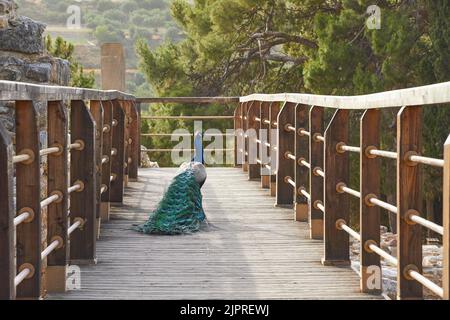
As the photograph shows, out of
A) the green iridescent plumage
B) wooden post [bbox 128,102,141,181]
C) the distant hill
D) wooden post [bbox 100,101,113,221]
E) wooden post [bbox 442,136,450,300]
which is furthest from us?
the distant hill

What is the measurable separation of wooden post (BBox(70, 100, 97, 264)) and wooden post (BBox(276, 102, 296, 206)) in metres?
2.54

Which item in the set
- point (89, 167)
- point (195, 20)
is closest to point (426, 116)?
point (195, 20)

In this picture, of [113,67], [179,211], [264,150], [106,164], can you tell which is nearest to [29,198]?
[179,211]

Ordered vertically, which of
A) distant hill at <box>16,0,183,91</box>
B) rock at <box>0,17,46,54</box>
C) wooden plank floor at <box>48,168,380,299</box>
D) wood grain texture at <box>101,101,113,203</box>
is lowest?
wooden plank floor at <box>48,168,380,299</box>

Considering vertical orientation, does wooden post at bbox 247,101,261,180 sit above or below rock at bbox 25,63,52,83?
below

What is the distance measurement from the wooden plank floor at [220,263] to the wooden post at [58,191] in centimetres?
12

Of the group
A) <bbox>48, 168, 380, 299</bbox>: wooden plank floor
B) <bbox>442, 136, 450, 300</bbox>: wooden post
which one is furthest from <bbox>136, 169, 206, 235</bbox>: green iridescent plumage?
<bbox>442, 136, 450, 300</bbox>: wooden post

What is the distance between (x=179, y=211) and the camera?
661 centimetres

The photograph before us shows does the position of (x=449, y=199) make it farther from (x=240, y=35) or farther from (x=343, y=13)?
(x=240, y=35)

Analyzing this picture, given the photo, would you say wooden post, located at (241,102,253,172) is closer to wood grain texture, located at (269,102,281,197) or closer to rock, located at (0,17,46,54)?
wood grain texture, located at (269,102,281,197)

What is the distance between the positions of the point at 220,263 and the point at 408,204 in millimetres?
1719

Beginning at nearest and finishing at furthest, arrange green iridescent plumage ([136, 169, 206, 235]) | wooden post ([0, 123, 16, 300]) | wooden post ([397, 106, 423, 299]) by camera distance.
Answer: wooden post ([0, 123, 16, 300])
wooden post ([397, 106, 423, 299])
green iridescent plumage ([136, 169, 206, 235])

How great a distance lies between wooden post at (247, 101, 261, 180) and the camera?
9.93m

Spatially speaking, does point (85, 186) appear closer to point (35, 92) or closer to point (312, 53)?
point (35, 92)
